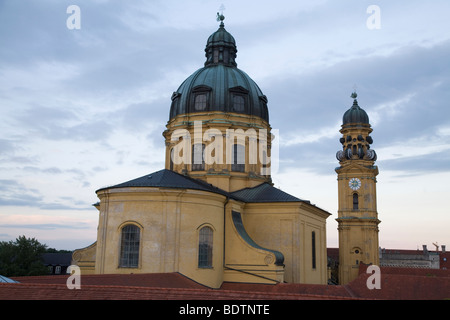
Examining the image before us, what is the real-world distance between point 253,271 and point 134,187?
375 inches

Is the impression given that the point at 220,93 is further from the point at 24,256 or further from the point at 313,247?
the point at 24,256

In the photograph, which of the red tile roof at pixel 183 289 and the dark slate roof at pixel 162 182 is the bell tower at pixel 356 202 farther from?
Answer: the dark slate roof at pixel 162 182

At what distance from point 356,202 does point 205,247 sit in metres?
33.0

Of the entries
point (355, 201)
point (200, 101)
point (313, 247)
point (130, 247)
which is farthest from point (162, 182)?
point (355, 201)

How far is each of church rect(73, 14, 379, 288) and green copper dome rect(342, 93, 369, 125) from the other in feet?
74.6

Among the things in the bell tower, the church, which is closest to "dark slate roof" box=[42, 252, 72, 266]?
the church

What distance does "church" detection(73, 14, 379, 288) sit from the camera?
2830 cm

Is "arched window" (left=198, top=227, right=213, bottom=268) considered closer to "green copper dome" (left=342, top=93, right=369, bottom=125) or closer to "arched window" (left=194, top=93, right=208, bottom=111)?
"arched window" (left=194, top=93, right=208, bottom=111)

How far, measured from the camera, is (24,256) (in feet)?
174

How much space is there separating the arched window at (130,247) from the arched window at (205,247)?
389 cm

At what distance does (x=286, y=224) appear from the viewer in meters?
33.9

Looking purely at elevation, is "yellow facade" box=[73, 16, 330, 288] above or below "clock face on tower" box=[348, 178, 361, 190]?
below

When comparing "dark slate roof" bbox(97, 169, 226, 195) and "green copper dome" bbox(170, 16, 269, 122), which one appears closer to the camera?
"dark slate roof" bbox(97, 169, 226, 195)
